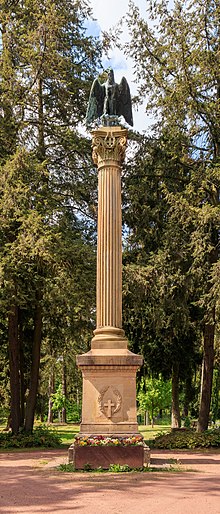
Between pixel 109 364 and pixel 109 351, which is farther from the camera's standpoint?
pixel 109 351

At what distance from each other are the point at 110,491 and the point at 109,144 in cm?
790

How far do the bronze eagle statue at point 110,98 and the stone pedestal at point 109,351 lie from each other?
48.7 inches

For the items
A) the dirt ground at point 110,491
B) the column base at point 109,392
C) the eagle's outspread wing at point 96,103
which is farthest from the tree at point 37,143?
the dirt ground at point 110,491

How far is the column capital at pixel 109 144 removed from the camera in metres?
13.6

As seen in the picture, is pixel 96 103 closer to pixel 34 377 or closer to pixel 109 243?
pixel 109 243

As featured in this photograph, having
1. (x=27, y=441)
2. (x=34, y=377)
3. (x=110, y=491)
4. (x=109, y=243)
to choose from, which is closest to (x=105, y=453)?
(x=110, y=491)

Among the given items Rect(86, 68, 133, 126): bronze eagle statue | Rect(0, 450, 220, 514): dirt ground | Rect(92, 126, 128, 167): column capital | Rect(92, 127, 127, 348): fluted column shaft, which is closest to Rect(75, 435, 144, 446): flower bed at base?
Rect(0, 450, 220, 514): dirt ground

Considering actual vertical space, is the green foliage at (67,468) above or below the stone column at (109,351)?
below

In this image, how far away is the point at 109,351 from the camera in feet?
40.5

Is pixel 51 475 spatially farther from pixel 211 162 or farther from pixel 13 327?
pixel 211 162

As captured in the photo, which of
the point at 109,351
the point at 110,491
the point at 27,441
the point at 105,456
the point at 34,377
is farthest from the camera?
the point at 34,377

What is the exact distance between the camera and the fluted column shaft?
499 inches

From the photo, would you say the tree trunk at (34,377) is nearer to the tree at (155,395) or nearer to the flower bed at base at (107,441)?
the flower bed at base at (107,441)

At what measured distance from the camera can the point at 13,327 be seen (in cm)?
2012
